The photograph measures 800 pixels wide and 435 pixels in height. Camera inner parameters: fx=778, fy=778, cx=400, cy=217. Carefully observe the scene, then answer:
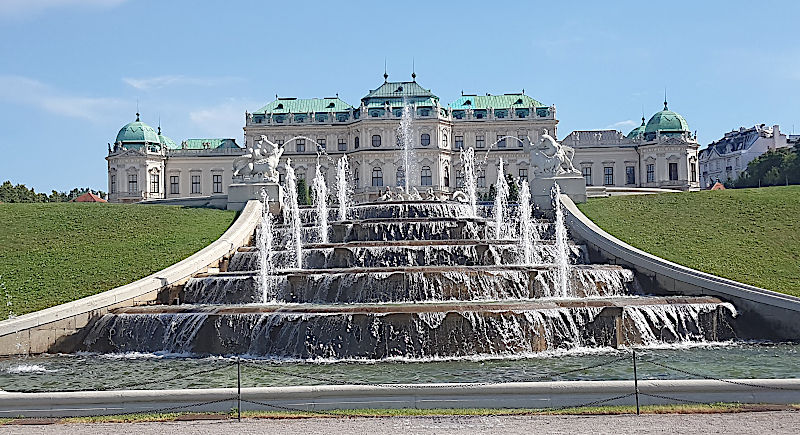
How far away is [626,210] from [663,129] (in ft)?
179

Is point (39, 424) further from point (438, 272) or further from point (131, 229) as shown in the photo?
point (131, 229)

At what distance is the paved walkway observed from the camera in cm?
920

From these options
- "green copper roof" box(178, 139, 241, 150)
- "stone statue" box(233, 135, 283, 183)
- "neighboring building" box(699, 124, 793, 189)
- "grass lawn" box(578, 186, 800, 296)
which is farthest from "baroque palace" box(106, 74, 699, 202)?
"grass lawn" box(578, 186, 800, 296)

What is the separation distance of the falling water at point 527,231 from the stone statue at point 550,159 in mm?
1445

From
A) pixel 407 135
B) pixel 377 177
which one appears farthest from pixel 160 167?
pixel 407 135

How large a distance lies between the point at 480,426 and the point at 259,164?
28877mm

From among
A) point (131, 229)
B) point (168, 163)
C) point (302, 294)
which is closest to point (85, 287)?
point (302, 294)

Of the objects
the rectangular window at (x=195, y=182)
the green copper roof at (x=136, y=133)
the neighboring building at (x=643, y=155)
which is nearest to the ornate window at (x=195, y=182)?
the rectangular window at (x=195, y=182)

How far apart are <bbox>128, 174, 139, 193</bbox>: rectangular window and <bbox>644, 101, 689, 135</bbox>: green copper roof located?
55.8 meters

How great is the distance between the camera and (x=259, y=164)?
3688 cm

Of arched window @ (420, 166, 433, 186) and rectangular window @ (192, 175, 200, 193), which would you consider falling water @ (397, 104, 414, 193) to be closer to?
arched window @ (420, 166, 433, 186)

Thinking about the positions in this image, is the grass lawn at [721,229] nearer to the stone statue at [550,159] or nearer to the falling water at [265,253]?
the stone statue at [550,159]

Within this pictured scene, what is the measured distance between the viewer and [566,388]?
34.4ft

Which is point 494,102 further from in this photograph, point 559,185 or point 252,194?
point 252,194
